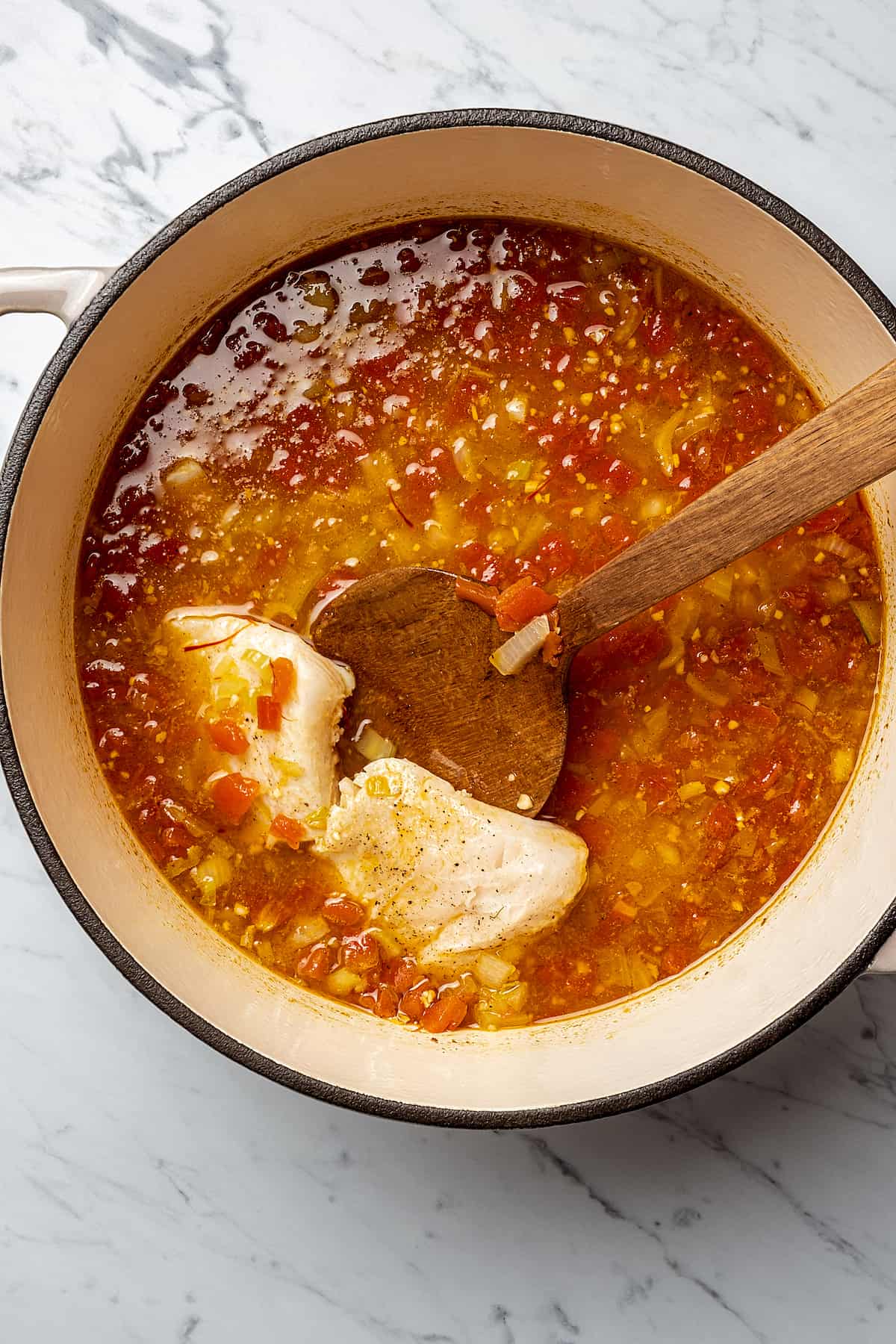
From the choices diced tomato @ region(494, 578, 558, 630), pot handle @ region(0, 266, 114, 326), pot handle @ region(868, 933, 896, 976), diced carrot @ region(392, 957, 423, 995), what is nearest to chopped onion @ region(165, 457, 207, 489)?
pot handle @ region(0, 266, 114, 326)

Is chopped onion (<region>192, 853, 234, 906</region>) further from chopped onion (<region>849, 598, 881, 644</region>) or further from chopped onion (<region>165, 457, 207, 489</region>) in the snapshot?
chopped onion (<region>849, 598, 881, 644</region>)

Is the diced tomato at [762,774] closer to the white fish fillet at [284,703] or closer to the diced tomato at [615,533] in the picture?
the diced tomato at [615,533]

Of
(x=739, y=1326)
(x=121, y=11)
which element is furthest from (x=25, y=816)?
(x=739, y=1326)

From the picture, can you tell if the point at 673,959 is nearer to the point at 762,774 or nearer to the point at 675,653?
the point at 762,774

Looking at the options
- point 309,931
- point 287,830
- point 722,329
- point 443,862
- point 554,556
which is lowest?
point 309,931

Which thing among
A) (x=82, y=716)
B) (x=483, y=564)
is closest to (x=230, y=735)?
(x=82, y=716)

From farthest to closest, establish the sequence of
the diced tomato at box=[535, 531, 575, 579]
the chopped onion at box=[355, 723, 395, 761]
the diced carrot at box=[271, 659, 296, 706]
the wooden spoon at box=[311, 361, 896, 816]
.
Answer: the chopped onion at box=[355, 723, 395, 761] < the diced tomato at box=[535, 531, 575, 579] < the diced carrot at box=[271, 659, 296, 706] < the wooden spoon at box=[311, 361, 896, 816]
